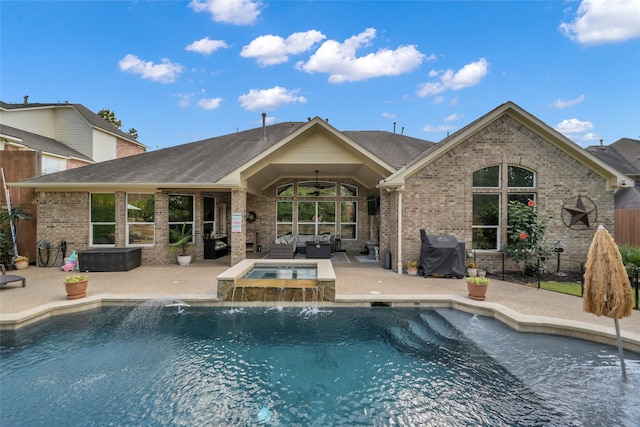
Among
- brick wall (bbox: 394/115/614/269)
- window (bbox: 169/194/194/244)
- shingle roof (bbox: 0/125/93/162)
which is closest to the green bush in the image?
brick wall (bbox: 394/115/614/269)

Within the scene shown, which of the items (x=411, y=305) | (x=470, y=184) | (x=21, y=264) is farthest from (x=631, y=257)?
(x=21, y=264)

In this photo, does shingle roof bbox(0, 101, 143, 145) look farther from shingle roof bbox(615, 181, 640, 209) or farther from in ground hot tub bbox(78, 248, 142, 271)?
shingle roof bbox(615, 181, 640, 209)

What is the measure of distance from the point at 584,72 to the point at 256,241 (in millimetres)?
17953

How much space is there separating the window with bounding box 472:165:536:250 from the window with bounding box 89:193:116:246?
13852 mm

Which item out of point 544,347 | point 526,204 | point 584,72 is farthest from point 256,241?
point 584,72

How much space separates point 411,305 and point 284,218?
1005cm

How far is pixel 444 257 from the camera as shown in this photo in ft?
34.0

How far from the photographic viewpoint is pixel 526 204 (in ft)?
36.9

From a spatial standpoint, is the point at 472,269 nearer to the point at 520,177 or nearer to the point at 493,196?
the point at 493,196

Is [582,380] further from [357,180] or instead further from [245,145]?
[245,145]

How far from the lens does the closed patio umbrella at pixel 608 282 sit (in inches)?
170

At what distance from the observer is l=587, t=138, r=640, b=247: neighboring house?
1220cm

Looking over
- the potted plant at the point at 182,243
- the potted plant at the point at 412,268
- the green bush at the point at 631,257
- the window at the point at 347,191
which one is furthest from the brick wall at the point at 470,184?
the potted plant at the point at 182,243

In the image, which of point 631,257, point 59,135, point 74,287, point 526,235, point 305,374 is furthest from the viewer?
point 59,135
